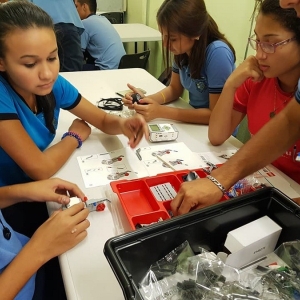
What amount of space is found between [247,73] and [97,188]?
2.30ft

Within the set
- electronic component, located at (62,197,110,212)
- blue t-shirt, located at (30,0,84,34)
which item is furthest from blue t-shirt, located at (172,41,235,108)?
blue t-shirt, located at (30,0,84,34)

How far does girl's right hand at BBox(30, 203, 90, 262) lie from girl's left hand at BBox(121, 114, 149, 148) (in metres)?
0.42

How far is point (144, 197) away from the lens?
91 cm

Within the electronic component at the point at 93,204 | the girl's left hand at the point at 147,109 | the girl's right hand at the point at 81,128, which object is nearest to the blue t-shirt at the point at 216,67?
the girl's left hand at the point at 147,109

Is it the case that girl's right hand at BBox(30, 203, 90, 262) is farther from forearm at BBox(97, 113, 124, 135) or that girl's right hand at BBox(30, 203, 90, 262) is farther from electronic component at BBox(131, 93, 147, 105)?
electronic component at BBox(131, 93, 147, 105)

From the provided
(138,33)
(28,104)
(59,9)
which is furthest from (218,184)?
(138,33)

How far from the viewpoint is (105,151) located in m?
1.17

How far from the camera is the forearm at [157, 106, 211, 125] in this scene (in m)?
1.42

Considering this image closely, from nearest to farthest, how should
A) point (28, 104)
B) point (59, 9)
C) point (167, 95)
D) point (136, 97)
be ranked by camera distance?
point (28, 104), point (136, 97), point (167, 95), point (59, 9)

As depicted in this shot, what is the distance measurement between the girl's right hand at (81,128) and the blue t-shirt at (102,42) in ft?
5.94

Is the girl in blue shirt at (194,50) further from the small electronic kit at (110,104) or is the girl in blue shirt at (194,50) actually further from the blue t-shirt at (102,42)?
the blue t-shirt at (102,42)

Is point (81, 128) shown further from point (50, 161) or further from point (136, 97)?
point (136, 97)

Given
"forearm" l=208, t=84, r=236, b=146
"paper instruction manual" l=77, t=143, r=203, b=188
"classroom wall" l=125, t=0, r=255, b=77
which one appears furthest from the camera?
"classroom wall" l=125, t=0, r=255, b=77

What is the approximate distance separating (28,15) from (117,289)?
807 millimetres
